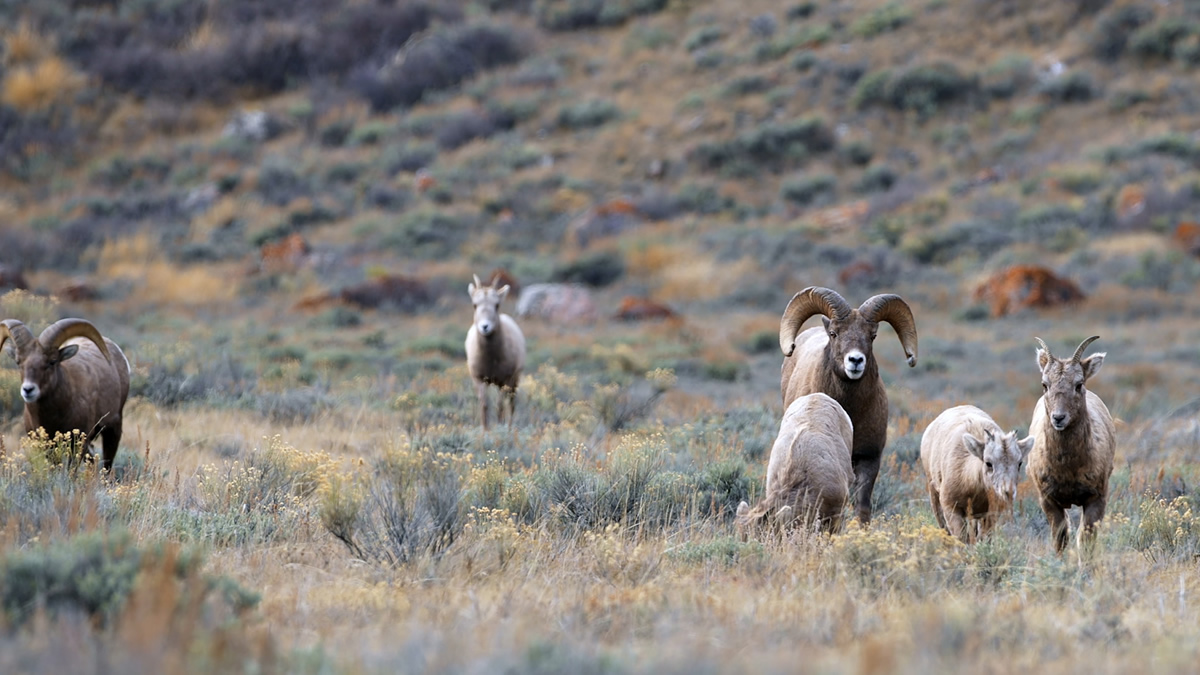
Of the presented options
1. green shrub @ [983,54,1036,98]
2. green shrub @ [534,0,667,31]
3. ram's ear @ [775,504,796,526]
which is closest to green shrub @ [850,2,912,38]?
green shrub @ [983,54,1036,98]

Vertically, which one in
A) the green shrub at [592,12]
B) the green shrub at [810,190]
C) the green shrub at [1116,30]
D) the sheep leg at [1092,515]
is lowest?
the sheep leg at [1092,515]

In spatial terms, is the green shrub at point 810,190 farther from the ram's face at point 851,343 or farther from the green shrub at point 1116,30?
the ram's face at point 851,343

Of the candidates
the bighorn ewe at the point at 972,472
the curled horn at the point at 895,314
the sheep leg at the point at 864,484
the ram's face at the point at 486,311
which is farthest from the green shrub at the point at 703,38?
the sheep leg at the point at 864,484

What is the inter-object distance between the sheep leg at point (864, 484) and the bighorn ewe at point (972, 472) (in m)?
0.47

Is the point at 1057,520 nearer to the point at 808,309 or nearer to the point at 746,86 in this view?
the point at 808,309

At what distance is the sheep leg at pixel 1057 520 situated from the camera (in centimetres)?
745

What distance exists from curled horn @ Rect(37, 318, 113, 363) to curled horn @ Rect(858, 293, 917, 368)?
658 cm

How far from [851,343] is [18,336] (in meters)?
6.84

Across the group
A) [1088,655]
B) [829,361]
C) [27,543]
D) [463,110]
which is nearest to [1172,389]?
[829,361]

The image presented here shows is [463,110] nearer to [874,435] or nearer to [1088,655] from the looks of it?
[874,435]

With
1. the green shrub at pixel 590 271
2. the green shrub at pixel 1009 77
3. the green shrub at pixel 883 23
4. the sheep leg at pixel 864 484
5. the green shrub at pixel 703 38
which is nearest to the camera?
the sheep leg at pixel 864 484

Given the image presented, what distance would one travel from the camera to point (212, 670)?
314 centimetres

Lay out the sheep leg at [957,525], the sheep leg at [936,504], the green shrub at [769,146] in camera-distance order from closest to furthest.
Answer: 1. the sheep leg at [957,525]
2. the sheep leg at [936,504]
3. the green shrub at [769,146]

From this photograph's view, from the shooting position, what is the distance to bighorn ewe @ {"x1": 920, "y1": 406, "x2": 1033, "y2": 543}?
7.04 meters
